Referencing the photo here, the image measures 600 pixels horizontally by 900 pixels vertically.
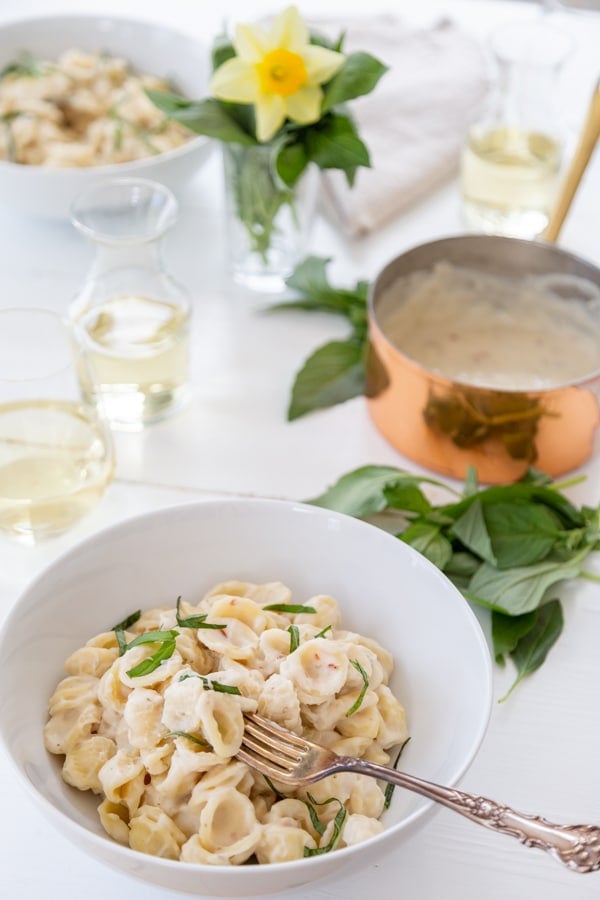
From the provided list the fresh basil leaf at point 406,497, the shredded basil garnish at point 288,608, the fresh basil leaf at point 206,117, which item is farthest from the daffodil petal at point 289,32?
the shredded basil garnish at point 288,608

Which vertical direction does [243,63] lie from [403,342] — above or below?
above

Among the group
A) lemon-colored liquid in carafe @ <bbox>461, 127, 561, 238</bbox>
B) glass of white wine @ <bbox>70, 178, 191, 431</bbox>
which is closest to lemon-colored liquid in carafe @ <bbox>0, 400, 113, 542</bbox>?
glass of white wine @ <bbox>70, 178, 191, 431</bbox>

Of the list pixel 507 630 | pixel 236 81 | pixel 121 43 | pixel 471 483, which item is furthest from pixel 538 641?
pixel 121 43

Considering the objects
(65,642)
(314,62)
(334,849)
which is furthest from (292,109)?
(334,849)

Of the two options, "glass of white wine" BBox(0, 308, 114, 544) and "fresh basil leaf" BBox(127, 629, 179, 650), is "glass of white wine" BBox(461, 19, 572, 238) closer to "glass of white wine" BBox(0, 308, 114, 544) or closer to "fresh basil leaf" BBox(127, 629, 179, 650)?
"glass of white wine" BBox(0, 308, 114, 544)

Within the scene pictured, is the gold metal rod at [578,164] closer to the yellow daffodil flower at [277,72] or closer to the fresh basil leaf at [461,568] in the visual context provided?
the yellow daffodil flower at [277,72]

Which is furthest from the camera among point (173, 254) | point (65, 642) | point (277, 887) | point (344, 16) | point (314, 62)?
point (344, 16)

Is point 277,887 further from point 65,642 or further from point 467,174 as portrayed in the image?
point 467,174

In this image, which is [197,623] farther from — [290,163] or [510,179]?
[510,179]
